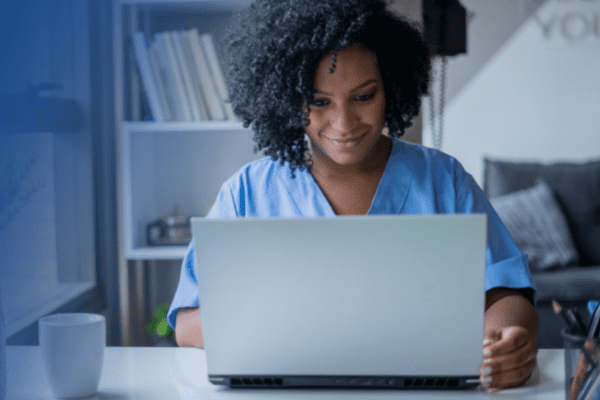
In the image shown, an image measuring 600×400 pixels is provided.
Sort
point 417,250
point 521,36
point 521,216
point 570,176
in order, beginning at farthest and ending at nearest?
point 521,36 < point 570,176 < point 521,216 < point 417,250

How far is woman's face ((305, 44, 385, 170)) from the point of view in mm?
1052

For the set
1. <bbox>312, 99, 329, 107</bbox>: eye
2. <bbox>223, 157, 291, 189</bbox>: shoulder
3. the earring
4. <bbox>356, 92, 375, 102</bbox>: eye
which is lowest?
<bbox>223, 157, 291, 189</bbox>: shoulder

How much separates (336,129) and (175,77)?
3.12 feet

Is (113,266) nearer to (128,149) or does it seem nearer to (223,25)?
(128,149)

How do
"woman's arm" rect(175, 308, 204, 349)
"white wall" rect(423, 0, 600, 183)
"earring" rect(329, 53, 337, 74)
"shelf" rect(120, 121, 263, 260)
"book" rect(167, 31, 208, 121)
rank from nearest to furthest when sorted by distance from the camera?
"woman's arm" rect(175, 308, 204, 349), "earring" rect(329, 53, 337, 74), "book" rect(167, 31, 208, 121), "shelf" rect(120, 121, 263, 260), "white wall" rect(423, 0, 600, 183)

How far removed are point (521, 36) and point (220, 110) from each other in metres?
2.02

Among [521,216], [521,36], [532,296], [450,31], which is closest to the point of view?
[532,296]

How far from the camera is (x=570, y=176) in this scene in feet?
9.03

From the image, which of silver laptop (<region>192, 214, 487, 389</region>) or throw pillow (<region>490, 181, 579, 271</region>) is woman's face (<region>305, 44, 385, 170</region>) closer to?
silver laptop (<region>192, 214, 487, 389</region>)

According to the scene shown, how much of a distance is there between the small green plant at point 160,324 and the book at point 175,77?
0.70 m

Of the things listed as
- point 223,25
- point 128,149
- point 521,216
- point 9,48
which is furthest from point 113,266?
point 521,216

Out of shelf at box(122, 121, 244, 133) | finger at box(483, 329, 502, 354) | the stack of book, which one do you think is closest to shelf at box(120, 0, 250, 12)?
the stack of book

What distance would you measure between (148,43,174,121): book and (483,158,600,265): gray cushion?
1.73 meters

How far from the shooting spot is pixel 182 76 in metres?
1.84
